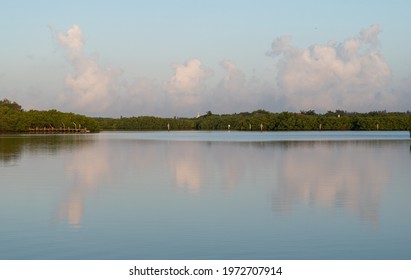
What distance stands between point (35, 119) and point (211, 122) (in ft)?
206

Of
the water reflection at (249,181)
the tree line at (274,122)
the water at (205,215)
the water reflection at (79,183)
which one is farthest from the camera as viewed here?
the tree line at (274,122)

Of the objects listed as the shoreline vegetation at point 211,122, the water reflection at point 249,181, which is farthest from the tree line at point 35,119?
the water reflection at point 249,181

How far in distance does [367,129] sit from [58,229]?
142 meters

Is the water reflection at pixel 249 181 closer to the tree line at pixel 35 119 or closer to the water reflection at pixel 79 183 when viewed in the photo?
the water reflection at pixel 79 183

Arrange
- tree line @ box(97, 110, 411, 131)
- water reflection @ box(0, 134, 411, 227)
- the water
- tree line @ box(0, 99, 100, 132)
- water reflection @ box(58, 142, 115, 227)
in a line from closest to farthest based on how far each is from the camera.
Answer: the water
water reflection @ box(58, 142, 115, 227)
water reflection @ box(0, 134, 411, 227)
tree line @ box(0, 99, 100, 132)
tree line @ box(97, 110, 411, 131)

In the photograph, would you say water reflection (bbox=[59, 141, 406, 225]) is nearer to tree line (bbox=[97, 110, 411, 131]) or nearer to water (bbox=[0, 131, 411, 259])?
water (bbox=[0, 131, 411, 259])

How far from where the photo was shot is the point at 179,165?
72.8ft

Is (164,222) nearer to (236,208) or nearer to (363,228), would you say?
(236,208)

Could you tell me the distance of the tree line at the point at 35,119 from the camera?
10906 cm

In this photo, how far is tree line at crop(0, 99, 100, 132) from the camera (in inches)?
4294

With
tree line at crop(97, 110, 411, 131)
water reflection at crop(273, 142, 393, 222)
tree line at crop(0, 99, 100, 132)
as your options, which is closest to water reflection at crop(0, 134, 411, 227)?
water reflection at crop(273, 142, 393, 222)

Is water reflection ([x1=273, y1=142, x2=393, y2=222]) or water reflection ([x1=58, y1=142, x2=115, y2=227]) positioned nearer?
water reflection ([x1=58, y1=142, x2=115, y2=227])

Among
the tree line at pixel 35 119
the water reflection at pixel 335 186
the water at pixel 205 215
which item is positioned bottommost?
the water at pixel 205 215
